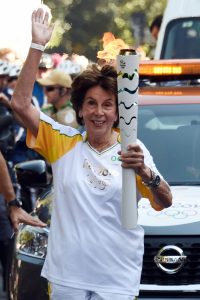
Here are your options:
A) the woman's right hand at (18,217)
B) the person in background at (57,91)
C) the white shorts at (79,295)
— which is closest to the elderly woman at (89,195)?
the white shorts at (79,295)

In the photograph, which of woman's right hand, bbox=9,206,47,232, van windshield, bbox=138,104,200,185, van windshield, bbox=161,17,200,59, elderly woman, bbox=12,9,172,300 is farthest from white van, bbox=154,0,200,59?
elderly woman, bbox=12,9,172,300

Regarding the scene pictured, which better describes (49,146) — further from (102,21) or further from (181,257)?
(102,21)

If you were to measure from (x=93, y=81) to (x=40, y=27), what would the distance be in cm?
36

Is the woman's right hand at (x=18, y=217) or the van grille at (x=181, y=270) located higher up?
the woman's right hand at (x=18, y=217)

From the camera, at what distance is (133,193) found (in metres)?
5.25

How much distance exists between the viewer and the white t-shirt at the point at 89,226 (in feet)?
17.9

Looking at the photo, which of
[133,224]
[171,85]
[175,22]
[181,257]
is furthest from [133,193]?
[175,22]

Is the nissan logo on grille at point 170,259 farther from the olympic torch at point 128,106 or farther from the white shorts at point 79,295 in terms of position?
the olympic torch at point 128,106

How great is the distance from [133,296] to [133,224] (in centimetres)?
44

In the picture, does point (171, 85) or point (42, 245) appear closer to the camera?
point (42, 245)

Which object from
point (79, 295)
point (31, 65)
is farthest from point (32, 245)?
point (31, 65)

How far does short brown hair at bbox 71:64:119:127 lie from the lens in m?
5.56

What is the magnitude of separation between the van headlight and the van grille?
58cm

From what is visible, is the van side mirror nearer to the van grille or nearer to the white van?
the van grille
